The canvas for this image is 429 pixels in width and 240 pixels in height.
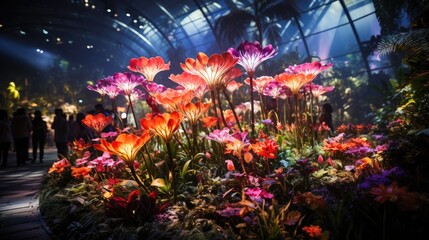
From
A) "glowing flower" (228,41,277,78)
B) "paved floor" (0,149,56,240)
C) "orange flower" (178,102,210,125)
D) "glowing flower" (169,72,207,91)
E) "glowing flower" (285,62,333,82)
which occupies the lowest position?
"paved floor" (0,149,56,240)

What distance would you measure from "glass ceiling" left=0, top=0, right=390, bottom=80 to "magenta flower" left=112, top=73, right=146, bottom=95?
37.5 ft

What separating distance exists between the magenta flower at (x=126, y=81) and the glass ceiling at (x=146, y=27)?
11.4m

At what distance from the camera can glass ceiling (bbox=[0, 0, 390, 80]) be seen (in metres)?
16.0

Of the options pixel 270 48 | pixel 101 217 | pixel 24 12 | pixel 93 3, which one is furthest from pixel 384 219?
pixel 24 12

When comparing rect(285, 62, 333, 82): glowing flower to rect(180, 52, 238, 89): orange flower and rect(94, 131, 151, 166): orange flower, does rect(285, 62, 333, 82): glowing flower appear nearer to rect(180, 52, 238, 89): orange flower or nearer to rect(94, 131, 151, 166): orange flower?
rect(180, 52, 238, 89): orange flower

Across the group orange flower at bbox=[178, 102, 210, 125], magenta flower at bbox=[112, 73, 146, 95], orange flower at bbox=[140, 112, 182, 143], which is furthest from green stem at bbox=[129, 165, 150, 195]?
magenta flower at bbox=[112, 73, 146, 95]

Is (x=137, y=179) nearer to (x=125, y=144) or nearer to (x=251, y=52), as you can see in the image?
(x=125, y=144)

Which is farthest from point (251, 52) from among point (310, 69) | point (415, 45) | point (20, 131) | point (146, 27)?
point (146, 27)

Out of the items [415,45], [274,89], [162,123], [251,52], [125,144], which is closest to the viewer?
[125,144]

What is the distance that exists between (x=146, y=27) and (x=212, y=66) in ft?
73.6

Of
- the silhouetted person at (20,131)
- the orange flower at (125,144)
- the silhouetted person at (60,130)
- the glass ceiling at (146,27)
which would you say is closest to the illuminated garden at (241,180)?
the orange flower at (125,144)

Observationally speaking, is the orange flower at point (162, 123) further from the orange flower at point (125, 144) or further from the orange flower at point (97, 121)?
the orange flower at point (97, 121)

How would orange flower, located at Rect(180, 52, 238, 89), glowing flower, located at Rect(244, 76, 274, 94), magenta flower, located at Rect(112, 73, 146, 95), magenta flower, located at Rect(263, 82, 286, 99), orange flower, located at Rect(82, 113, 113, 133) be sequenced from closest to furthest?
orange flower, located at Rect(180, 52, 238, 89) → magenta flower, located at Rect(112, 73, 146, 95) → orange flower, located at Rect(82, 113, 113, 133) → magenta flower, located at Rect(263, 82, 286, 99) → glowing flower, located at Rect(244, 76, 274, 94)

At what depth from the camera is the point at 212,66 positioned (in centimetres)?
207
